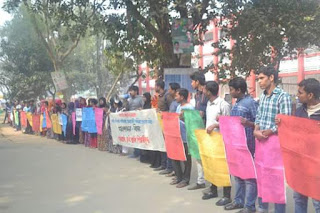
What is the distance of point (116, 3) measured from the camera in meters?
9.06

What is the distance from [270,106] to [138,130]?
15.9 ft

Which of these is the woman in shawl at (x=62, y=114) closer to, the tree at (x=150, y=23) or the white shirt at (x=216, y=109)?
the tree at (x=150, y=23)

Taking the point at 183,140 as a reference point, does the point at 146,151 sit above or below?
below

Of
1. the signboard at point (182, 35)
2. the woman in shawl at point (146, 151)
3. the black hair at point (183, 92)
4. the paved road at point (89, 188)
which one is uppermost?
the signboard at point (182, 35)

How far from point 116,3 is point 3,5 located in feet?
9.37

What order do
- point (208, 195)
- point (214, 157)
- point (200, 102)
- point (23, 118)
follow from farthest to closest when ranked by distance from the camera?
point (23, 118) < point (200, 102) < point (208, 195) < point (214, 157)

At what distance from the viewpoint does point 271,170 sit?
4234 mm

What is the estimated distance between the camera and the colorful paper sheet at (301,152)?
3527 mm

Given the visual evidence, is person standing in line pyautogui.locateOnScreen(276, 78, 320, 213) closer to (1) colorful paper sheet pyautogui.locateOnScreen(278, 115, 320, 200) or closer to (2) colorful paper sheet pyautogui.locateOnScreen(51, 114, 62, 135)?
(1) colorful paper sheet pyautogui.locateOnScreen(278, 115, 320, 200)

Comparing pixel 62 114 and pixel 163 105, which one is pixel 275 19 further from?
pixel 62 114

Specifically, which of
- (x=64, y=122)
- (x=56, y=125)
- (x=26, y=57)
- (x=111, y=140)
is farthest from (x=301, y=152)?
(x=26, y=57)

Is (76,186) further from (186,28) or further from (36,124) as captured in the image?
(36,124)

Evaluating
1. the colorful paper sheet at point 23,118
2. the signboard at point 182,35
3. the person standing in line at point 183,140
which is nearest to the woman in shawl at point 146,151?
the signboard at point 182,35

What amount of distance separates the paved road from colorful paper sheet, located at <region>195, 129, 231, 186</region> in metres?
0.38
